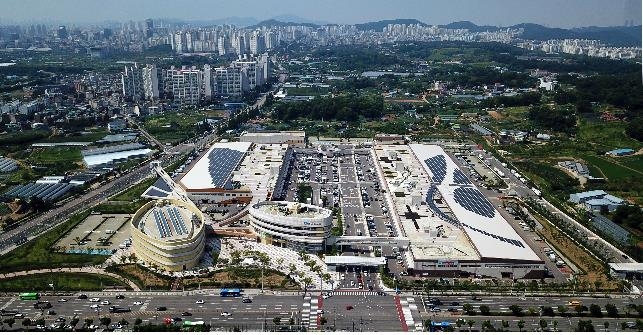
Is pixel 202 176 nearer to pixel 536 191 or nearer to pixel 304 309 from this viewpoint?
pixel 304 309

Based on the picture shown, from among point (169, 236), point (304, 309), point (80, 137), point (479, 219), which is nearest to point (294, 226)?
point (304, 309)

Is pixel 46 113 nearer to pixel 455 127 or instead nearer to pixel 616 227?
pixel 455 127

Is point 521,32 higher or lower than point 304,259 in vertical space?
higher

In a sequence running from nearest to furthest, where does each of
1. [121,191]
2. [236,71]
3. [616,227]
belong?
[616,227] → [121,191] → [236,71]


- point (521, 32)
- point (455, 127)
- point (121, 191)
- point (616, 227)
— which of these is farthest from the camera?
point (521, 32)

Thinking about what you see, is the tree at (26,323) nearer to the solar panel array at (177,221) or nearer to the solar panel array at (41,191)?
the solar panel array at (177,221)

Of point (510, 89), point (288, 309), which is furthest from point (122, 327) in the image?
point (510, 89)

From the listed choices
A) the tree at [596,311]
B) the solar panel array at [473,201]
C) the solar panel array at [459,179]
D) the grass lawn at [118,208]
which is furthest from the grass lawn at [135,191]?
the tree at [596,311]

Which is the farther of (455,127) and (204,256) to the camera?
(455,127)
